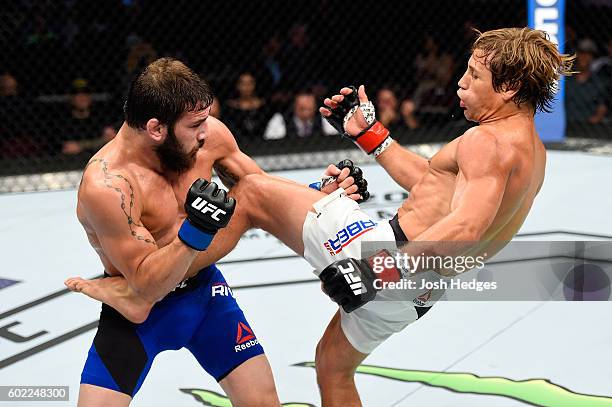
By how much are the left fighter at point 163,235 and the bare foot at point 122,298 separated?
0.02 m

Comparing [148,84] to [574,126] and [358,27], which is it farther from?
[574,126]

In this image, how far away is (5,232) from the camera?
16.9 feet

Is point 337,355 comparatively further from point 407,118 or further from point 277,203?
point 407,118

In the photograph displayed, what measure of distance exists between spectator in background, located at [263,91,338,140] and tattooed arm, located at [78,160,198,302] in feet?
14.9

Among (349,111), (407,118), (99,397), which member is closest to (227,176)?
(349,111)

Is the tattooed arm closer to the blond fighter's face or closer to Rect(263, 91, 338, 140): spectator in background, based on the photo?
the blond fighter's face

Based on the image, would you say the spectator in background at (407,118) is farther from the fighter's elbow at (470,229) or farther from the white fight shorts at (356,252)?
the fighter's elbow at (470,229)

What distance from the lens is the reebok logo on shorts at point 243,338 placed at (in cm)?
252

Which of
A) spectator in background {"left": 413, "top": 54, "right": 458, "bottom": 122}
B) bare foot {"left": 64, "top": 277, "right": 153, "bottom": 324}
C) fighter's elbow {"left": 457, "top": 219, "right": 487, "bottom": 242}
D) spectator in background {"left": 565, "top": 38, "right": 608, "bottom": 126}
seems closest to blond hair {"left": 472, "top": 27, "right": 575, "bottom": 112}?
fighter's elbow {"left": 457, "top": 219, "right": 487, "bottom": 242}

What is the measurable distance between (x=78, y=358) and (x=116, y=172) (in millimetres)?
1357

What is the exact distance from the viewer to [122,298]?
2.36m

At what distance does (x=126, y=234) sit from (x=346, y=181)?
0.71 m

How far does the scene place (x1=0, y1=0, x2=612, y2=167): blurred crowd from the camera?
6.50 m

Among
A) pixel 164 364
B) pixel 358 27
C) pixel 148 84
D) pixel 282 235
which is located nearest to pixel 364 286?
pixel 282 235
